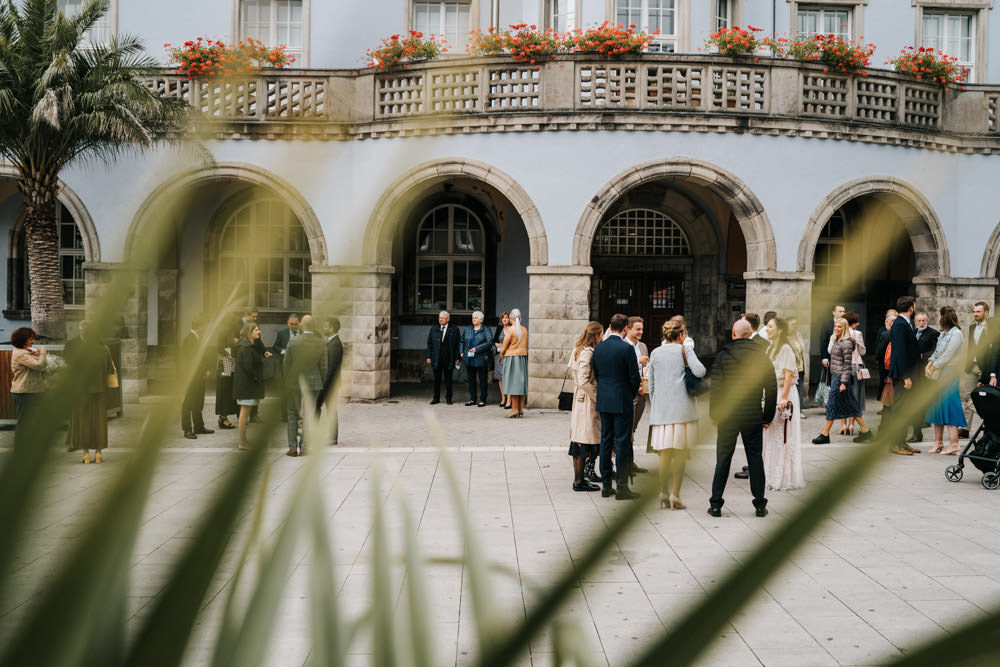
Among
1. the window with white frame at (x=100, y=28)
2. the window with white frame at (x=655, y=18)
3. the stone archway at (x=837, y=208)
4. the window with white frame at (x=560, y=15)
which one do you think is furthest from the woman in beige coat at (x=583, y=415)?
the window with white frame at (x=100, y=28)

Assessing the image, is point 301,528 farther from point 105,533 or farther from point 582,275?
point 582,275

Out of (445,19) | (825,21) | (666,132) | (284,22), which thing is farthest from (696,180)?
(284,22)

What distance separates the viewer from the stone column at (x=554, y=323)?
48.6ft

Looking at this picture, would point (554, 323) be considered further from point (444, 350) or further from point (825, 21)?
point (825, 21)

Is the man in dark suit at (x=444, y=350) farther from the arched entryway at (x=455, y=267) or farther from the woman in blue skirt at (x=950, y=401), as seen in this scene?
the woman in blue skirt at (x=950, y=401)

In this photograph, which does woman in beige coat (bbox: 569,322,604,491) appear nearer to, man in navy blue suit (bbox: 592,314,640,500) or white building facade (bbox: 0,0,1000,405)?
man in navy blue suit (bbox: 592,314,640,500)

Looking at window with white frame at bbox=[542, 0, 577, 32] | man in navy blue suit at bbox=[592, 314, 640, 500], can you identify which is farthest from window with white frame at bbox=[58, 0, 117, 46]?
man in navy blue suit at bbox=[592, 314, 640, 500]

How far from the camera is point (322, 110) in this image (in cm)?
59

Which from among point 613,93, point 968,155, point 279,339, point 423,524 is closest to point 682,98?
point 613,93

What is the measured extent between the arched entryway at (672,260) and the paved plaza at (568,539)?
437cm

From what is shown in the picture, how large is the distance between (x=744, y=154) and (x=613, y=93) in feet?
7.79

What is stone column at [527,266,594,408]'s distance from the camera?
14812mm

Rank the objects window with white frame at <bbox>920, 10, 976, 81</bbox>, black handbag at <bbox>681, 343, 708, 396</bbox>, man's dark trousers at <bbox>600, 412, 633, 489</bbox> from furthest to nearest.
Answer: window with white frame at <bbox>920, 10, 976, 81</bbox> < man's dark trousers at <bbox>600, 412, 633, 489</bbox> < black handbag at <bbox>681, 343, 708, 396</bbox>

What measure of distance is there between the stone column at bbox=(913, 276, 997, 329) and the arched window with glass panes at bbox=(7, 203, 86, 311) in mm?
16414
